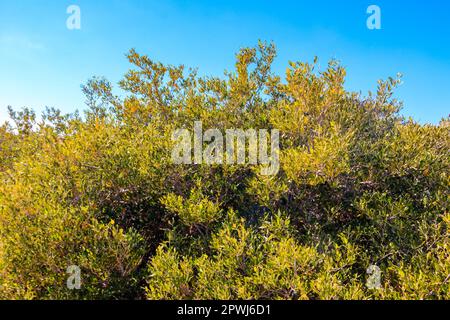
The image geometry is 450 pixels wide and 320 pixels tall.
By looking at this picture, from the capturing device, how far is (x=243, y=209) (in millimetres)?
11875

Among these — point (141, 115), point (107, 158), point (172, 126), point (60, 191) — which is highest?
point (141, 115)

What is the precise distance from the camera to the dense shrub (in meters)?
9.08

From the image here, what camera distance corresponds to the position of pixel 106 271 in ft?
31.1

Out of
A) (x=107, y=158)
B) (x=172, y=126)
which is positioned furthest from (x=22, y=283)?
(x=172, y=126)

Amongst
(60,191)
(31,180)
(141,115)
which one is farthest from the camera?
(141,115)

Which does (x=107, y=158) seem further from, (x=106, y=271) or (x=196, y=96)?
(x=196, y=96)

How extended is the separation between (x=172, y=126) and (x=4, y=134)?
18291 millimetres

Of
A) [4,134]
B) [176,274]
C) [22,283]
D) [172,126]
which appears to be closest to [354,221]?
[176,274]

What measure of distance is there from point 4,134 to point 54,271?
18969 millimetres

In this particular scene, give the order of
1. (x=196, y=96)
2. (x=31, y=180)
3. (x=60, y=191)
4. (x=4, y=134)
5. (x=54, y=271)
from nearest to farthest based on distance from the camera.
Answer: (x=54, y=271), (x=60, y=191), (x=31, y=180), (x=196, y=96), (x=4, y=134)

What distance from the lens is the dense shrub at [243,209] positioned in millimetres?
9078

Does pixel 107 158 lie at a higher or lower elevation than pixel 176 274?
higher

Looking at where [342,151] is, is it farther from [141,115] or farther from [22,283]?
[22,283]
